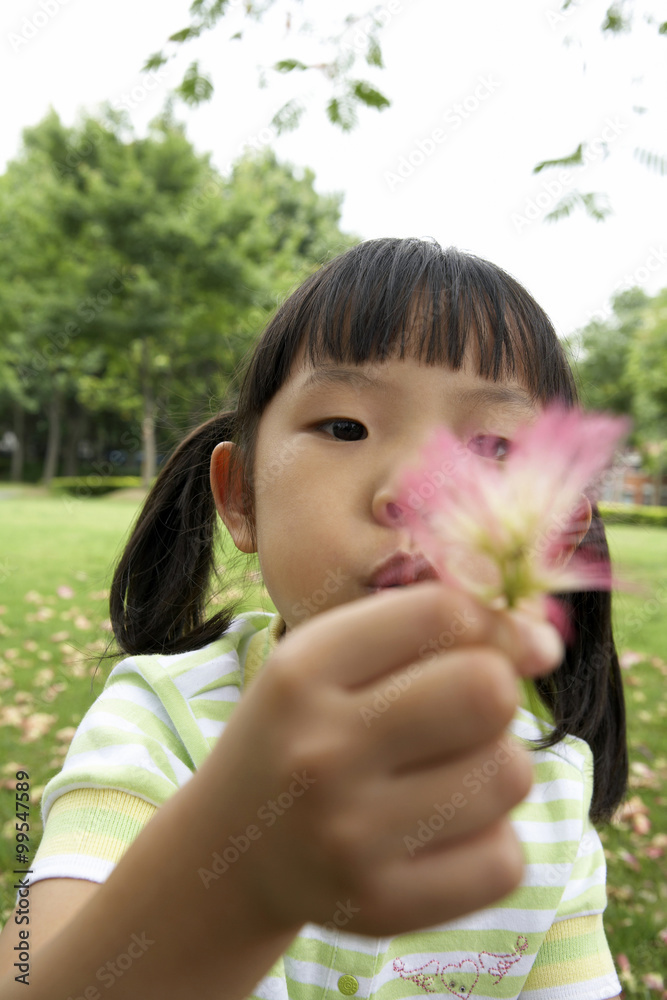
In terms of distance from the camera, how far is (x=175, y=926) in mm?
697

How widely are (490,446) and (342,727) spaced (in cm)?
72

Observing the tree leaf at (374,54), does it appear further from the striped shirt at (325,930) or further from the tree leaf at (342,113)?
the striped shirt at (325,930)

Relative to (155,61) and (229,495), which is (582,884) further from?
(155,61)

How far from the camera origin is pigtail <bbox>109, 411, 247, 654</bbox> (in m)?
2.00

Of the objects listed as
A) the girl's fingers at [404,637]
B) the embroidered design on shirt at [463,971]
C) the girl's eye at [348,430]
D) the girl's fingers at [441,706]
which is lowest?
the embroidered design on shirt at [463,971]

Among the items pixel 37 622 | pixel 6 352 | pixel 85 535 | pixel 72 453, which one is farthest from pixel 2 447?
pixel 37 622

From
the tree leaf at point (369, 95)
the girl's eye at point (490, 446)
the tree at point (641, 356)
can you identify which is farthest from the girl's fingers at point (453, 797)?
the tree at point (641, 356)

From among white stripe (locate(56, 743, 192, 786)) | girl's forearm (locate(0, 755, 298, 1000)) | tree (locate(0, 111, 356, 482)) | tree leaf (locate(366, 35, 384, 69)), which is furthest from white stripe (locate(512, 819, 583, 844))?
tree (locate(0, 111, 356, 482))

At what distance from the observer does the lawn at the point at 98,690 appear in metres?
2.63

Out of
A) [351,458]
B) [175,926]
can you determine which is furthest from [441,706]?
[351,458]

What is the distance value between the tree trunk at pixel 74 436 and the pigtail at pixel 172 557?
3422 cm

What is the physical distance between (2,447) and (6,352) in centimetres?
1768

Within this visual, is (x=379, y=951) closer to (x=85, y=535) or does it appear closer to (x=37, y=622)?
(x=37, y=622)

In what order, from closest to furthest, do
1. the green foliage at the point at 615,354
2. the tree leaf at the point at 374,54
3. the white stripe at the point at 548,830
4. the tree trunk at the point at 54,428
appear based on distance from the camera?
the white stripe at the point at 548,830 < the tree leaf at the point at 374,54 < the green foliage at the point at 615,354 < the tree trunk at the point at 54,428
